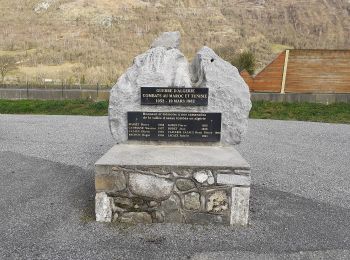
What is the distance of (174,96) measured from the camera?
499 cm

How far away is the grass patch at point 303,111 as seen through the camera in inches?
542

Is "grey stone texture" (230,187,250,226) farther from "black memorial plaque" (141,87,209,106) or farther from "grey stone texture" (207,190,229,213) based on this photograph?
"black memorial plaque" (141,87,209,106)

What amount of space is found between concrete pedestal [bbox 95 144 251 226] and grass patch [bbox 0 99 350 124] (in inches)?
414

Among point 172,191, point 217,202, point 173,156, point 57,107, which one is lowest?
point 57,107

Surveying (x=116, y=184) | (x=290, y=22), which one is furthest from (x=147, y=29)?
(x=116, y=184)

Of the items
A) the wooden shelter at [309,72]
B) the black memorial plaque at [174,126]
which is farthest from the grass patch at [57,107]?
the black memorial plaque at [174,126]

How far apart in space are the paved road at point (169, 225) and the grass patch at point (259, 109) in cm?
598

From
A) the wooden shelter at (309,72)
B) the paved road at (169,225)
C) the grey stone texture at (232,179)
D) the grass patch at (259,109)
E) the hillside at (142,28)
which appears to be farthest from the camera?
the hillside at (142,28)

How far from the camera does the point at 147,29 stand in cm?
5956

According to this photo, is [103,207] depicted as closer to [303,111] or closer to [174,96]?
[174,96]

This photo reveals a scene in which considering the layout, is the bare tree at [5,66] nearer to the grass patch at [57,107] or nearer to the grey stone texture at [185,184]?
the grass patch at [57,107]

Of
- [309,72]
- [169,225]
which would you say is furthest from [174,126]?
[309,72]

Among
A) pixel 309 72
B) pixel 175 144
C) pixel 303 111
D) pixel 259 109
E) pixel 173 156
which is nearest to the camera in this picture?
pixel 173 156

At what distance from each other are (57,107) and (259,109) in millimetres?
9530
